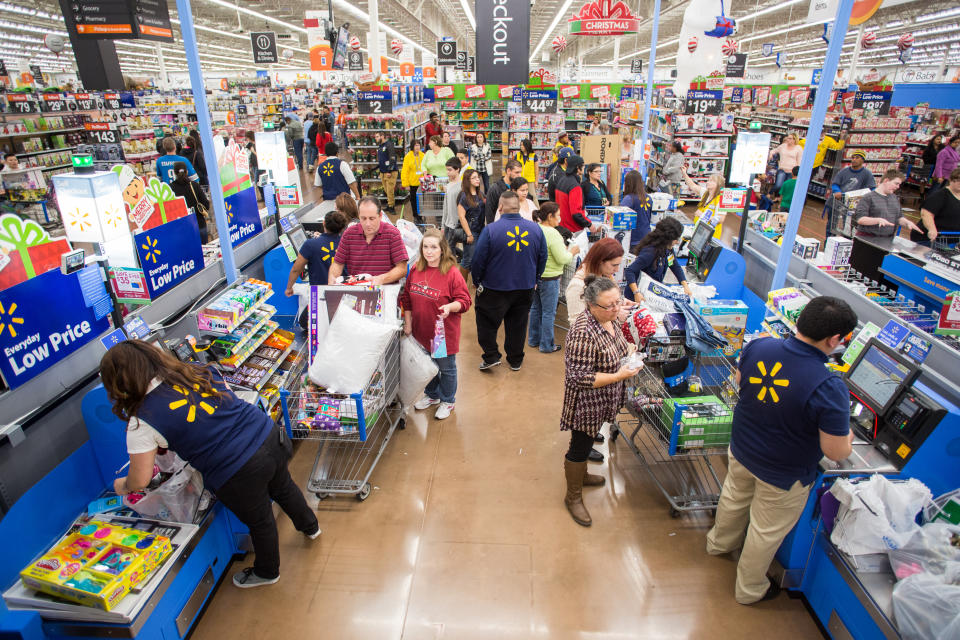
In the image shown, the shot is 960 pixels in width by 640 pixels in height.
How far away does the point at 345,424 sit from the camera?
10.9 ft

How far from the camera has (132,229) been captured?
143 inches

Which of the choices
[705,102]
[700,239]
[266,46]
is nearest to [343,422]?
[700,239]

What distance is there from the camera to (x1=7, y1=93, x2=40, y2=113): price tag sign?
416 inches

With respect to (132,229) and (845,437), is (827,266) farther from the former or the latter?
(132,229)

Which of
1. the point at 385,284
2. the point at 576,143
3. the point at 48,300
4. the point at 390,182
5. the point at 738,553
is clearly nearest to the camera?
the point at 48,300

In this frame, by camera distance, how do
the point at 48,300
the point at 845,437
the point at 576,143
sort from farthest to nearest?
the point at 576,143, the point at 48,300, the point at 845,437

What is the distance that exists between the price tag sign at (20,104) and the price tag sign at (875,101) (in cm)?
1923

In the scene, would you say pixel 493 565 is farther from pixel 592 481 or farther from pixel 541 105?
pixel 541 105

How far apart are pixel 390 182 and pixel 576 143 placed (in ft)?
22.5

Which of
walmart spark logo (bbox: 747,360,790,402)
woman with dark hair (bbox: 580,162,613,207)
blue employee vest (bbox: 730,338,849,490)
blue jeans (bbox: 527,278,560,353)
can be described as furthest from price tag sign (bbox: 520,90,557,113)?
walmart spark logo (bbox: 747,360,790,402)

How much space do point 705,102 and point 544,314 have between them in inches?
361

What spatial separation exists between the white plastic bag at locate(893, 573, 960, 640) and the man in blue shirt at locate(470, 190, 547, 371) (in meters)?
3.19

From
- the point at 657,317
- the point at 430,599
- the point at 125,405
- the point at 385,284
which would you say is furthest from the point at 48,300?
the point at 657,317

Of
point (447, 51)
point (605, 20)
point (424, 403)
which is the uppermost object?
point (447, 51)
